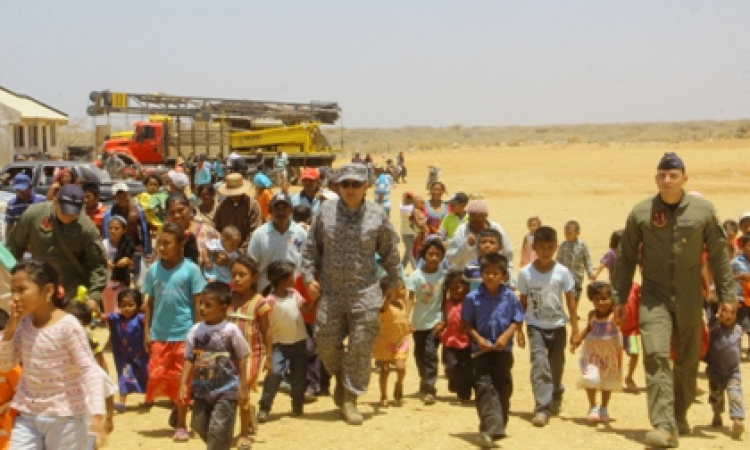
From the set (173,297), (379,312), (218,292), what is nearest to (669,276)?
(379,312)

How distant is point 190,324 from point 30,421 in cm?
261

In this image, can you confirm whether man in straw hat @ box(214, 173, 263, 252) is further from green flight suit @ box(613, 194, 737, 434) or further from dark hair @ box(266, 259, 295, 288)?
green flight suit @ box(613, 194, 737, 434)

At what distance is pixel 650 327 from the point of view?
712cm

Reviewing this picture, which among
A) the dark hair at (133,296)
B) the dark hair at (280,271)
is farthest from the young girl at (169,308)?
the dark hair at (133,296)

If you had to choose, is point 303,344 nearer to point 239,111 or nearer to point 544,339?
point 544,339

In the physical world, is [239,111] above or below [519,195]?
above

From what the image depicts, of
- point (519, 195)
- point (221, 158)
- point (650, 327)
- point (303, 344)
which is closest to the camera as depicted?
point (650, 327)

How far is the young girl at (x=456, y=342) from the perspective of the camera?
8.09 meters

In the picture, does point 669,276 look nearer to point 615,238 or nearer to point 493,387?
point 493,387

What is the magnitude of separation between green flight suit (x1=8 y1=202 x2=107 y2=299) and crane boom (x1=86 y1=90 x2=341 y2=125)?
39952 millimetres

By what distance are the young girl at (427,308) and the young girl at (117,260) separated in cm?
276

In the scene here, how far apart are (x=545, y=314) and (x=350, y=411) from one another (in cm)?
161

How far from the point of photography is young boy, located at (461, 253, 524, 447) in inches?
279

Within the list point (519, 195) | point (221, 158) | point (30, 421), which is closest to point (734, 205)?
point (519, 195)
